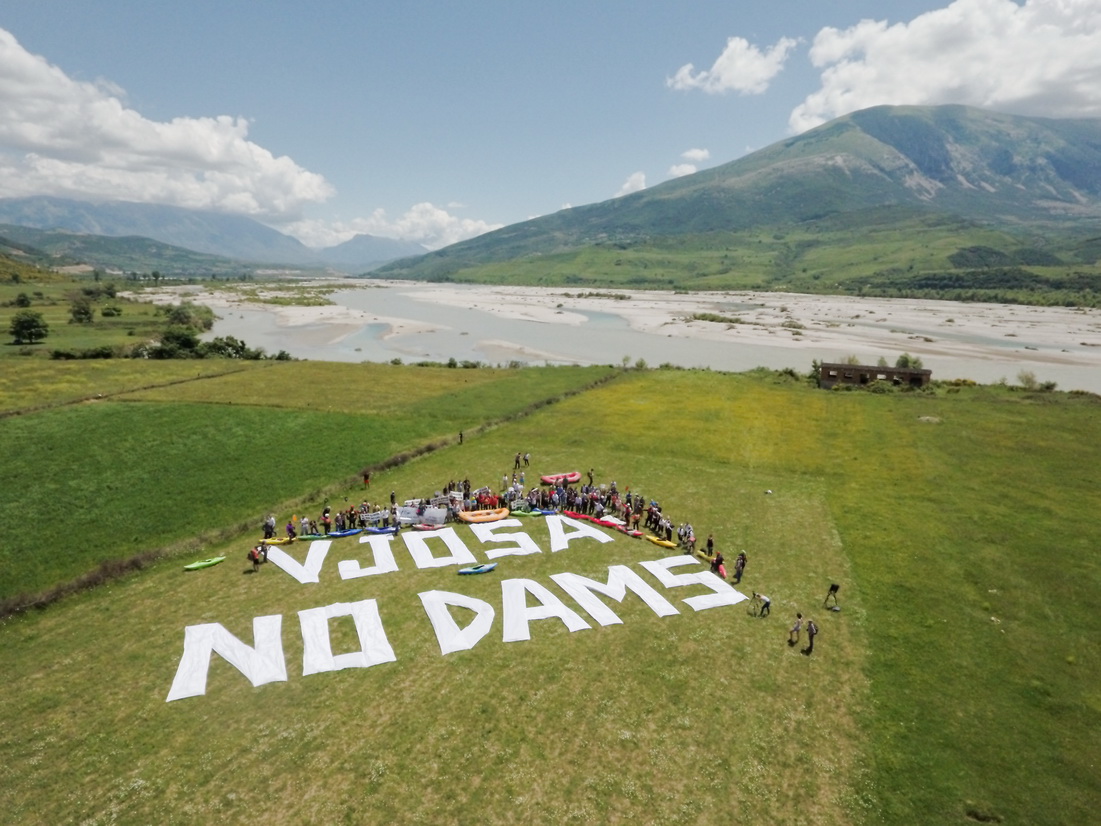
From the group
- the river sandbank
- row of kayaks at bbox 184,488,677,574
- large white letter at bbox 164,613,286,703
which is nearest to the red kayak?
row of kayaks at bbox 184,488,677,574

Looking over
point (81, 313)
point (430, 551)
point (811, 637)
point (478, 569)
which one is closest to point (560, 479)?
point (430, 551)

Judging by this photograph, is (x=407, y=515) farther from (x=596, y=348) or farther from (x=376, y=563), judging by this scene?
(x=596, y=348)

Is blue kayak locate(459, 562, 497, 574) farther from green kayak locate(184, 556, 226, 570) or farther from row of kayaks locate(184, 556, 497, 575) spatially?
green kayak locate(184, 556, 226, 570)

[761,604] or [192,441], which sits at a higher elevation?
[192,441]

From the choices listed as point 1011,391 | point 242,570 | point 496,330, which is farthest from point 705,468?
point 496,330

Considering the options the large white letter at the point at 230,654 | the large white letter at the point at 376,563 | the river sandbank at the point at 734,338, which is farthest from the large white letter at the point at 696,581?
the river sandbank at the point at 734,338

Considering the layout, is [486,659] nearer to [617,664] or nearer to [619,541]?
[617,664]
